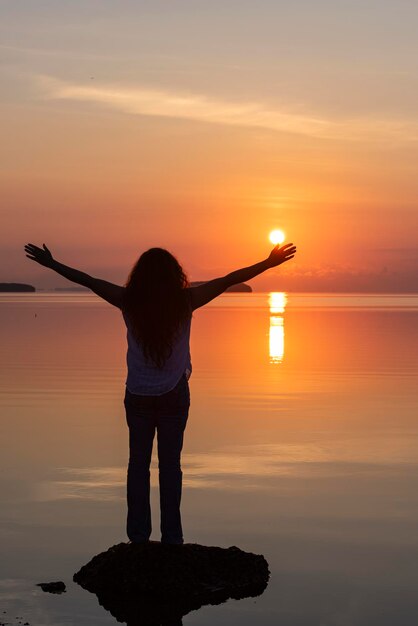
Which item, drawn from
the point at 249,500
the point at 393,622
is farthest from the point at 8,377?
the point at 393,622

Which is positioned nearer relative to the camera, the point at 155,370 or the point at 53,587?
the point at 53,587

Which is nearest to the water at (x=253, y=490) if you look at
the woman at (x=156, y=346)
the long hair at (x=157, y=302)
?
the woman at (x=156, y=346)

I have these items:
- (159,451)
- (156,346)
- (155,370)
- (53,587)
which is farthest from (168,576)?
(156,346)

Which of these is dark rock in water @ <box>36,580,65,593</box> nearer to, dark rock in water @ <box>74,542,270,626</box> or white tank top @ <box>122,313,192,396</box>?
dark rock in water @ <box>74,542,270,626</box>

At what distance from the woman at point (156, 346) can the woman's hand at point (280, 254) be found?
0.33m

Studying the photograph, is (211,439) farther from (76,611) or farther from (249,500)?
(76,611)

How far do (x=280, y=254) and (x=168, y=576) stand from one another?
280 centimetres

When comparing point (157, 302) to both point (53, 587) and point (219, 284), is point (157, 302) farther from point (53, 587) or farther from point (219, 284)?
point (53, 587)

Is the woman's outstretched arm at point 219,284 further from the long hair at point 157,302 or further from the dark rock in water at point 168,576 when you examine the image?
the dark rock in water at point 168,576

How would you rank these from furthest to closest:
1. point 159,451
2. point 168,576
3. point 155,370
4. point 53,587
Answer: point 159,451, point 155,370, point 168,576, point 53,587

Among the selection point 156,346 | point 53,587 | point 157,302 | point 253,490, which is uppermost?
point 157,302

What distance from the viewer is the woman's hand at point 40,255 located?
29.1 feet

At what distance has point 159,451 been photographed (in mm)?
8789

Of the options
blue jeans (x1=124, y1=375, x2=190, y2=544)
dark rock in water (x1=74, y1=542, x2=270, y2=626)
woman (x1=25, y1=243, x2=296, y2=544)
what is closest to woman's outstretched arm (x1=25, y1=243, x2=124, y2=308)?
woman (x1=25, y1=243, x2=296, y2=544)
